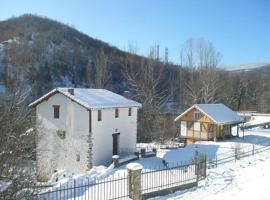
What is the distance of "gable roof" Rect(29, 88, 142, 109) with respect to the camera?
24852mm

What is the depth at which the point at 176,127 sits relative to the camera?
42.5m

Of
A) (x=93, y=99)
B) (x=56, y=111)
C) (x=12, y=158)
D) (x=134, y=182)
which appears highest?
(x=93, y=99)

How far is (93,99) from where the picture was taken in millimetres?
25984

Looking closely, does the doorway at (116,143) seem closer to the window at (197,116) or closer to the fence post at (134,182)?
the window at (197,116)

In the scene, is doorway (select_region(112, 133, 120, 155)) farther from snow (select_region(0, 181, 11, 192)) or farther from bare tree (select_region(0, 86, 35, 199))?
snow (select_region(0, 181, 11, 192))

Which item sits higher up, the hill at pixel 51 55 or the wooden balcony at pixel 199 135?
the hill at pixel 51 55

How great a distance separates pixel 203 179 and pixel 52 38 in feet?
198

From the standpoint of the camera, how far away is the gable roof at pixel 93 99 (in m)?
24.9

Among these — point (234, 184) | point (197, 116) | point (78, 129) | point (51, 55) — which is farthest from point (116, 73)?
point (234, 184)

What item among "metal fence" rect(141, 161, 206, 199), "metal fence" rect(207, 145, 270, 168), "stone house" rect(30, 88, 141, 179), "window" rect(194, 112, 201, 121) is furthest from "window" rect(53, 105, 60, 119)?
"window" rect(194, 112, 201, 121)

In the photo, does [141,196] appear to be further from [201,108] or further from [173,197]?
[201,108]

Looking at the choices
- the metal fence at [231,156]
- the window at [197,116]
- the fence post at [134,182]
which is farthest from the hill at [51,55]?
the fence post at [134,182]

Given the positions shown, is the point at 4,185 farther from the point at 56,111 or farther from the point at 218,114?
the point at 218,114

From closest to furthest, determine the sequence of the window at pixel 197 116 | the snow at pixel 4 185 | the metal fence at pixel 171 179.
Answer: the snow at pixel 4 185
the metal fence at pixel 171 179
the window at pixel 197 116
